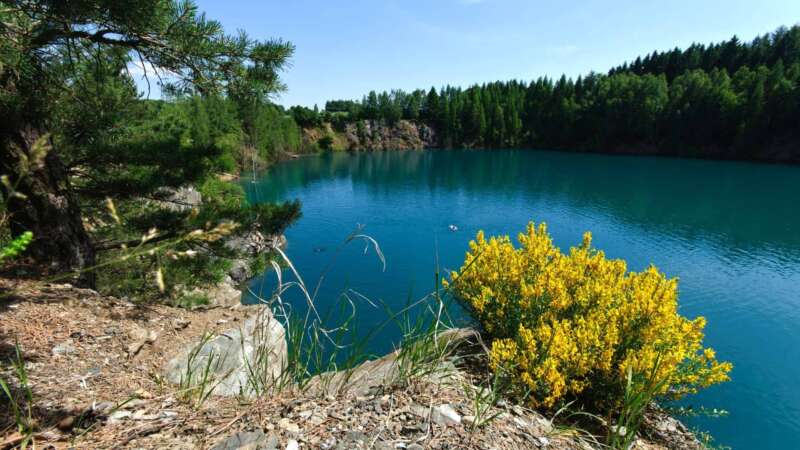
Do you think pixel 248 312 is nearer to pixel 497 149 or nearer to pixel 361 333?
pixel 361 333

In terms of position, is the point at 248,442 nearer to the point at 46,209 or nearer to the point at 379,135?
the point at 46,209

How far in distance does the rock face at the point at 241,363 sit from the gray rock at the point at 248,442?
28 cm

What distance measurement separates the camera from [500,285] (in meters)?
4.42

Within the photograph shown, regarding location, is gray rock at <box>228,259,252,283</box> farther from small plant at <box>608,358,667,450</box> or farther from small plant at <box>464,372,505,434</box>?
small plant at <box>608,358,667,450</box>

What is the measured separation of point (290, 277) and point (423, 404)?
45.2 feet

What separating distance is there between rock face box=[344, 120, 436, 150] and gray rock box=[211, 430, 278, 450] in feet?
297

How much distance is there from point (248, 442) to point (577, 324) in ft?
10.8

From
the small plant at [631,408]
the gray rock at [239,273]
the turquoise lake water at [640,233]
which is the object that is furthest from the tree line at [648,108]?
the small plant at [631,408]

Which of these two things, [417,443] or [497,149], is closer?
[417,443]

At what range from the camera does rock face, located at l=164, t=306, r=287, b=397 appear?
7.28ft

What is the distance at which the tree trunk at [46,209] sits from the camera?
3.65m

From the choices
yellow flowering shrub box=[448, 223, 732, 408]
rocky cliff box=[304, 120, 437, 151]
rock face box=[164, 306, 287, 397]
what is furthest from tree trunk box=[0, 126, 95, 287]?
rocky cliff box=[304, 120, 437, 151]

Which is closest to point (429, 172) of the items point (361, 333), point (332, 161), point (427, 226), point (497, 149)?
point (332, 161)

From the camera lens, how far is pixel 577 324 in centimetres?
395
